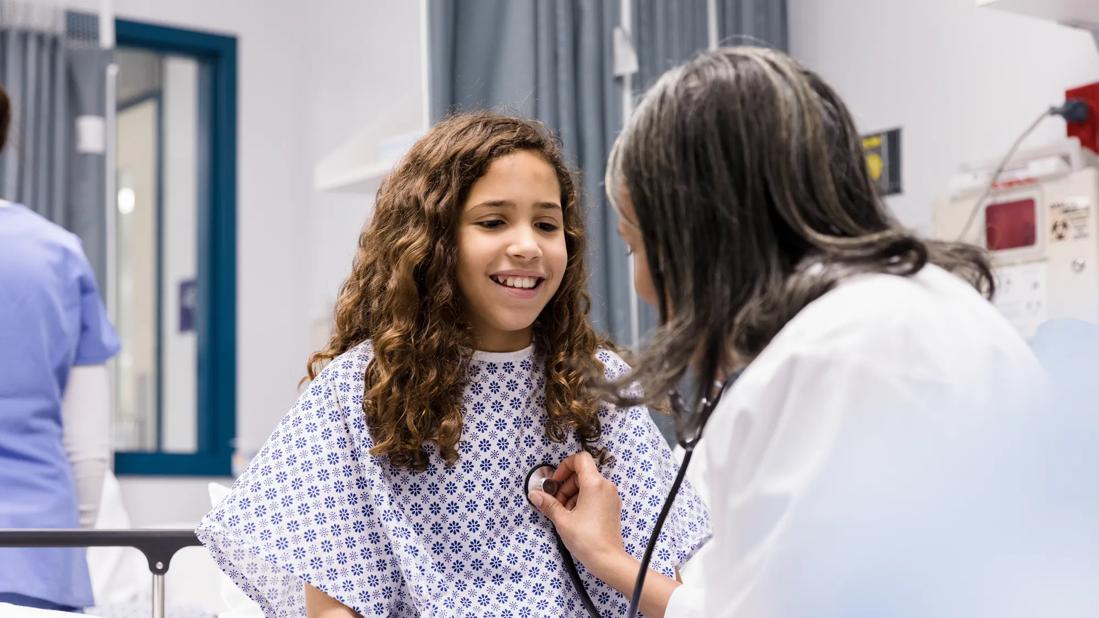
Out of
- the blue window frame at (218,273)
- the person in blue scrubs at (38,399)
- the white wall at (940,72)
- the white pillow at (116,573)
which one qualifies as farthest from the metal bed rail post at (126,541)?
the blue window frame at (218,273)

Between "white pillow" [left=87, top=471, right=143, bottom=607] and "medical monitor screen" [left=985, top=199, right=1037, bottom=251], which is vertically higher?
"medical monitor screen" [left=985, top=199, right=1037, bottom=251]

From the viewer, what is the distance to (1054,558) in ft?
2.81

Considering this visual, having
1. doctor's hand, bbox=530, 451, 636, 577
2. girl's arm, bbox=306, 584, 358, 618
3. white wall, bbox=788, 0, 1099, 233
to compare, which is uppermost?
white wall, bbox=788, 0, 1099, 233

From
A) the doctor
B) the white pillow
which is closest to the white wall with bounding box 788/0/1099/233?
the doctor

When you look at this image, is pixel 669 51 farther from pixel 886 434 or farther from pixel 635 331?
pixel 886 434

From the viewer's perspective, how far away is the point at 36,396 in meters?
1.89

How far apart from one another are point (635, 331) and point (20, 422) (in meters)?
1.31

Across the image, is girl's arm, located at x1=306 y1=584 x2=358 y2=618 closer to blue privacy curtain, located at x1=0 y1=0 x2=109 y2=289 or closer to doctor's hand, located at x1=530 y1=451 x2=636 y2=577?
doctor's hand, located at x1=530 y1=451 x2=636 y2=577

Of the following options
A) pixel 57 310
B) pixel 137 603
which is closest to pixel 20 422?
pixel 57 310

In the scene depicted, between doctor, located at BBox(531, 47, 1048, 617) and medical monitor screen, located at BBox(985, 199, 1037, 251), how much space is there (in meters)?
1.49

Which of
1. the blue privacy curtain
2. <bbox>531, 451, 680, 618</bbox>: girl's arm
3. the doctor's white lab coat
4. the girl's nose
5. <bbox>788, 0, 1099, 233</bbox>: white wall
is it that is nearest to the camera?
the doctor's white lab coat

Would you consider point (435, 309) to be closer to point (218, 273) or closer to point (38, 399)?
point (38, 399)

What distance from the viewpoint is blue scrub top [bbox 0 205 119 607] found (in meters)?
1.86

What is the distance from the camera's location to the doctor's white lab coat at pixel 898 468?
32.8 inches
